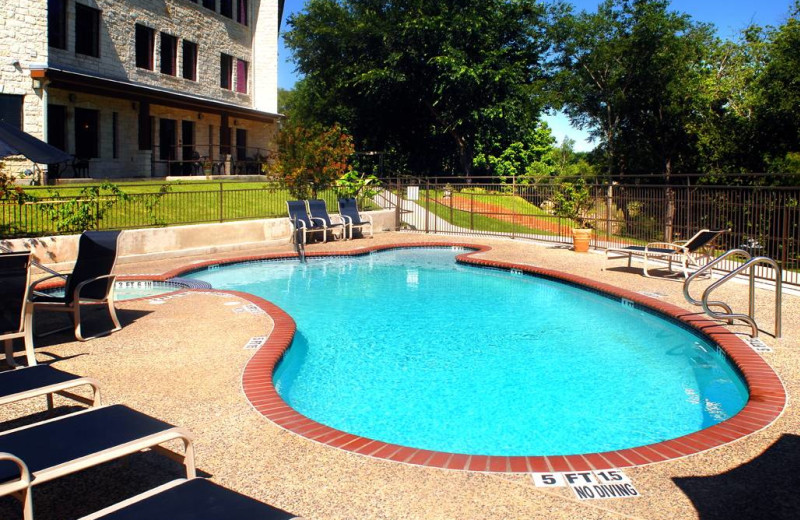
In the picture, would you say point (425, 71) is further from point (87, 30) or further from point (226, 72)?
point (87, 30)

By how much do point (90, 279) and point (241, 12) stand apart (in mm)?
29844

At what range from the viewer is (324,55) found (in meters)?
46.0

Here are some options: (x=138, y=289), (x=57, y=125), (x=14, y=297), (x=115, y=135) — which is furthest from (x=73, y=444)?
(x=115, y=135)

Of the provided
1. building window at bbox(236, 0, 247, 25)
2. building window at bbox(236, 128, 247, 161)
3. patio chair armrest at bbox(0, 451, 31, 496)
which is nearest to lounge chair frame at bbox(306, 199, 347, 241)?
building window at bbox(236, 128, 247, 161)

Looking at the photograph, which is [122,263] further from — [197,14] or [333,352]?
[197,14]

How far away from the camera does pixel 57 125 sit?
2358 cm

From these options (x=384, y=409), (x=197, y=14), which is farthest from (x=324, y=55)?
(x=384, y=409)

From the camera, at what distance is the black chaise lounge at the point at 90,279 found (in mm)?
7852

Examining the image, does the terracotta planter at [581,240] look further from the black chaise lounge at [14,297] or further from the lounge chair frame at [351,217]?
the black chaise lounge at [14,297]

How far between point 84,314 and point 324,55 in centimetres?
3949

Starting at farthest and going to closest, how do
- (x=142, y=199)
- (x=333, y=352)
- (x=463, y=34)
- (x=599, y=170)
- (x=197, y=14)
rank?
(x=599, y=170), (x=463, y=34), (x=197, y=14), (x=142, y=199), (x=333, y=352)

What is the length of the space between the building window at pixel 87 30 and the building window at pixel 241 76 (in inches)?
379

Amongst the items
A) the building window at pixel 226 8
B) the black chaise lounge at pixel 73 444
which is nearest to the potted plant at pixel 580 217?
the black chaise lounge at pixel 73 444

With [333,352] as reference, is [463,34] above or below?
above
